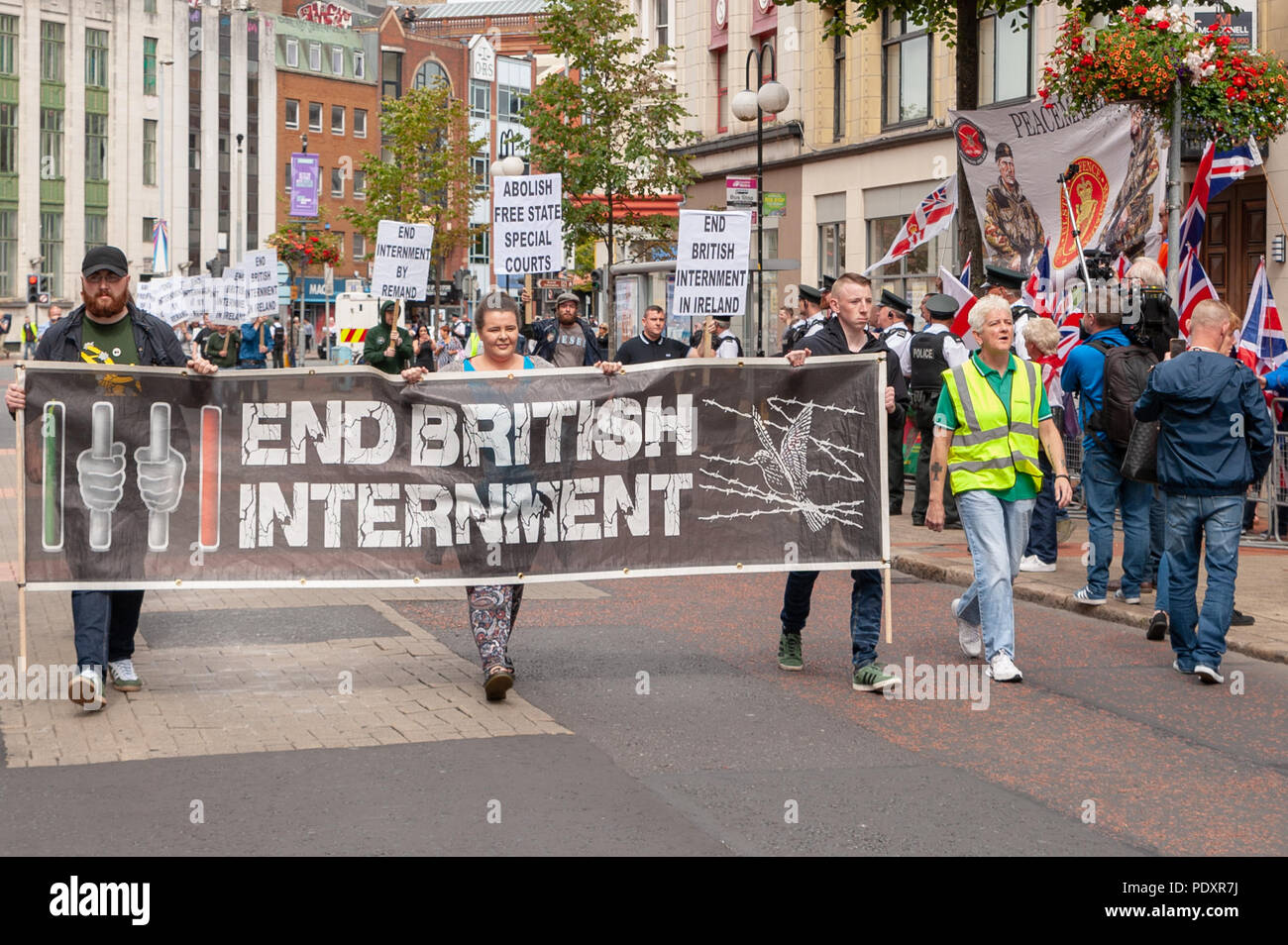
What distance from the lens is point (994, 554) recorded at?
8.54 m

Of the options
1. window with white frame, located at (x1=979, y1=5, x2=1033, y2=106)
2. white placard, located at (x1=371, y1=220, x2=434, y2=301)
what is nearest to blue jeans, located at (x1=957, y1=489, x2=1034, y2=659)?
white placard, located at (x1=371, y1=220, x2=434, y2=301)

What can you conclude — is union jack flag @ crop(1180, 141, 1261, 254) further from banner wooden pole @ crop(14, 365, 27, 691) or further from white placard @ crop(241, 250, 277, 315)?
white placard @ crop(241, 250, 277, 315)

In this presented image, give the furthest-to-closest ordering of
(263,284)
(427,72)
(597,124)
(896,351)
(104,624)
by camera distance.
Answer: (427,72) < (597,124) < (263,284) < (896,351) < (104,624)

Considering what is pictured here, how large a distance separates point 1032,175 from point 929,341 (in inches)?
156

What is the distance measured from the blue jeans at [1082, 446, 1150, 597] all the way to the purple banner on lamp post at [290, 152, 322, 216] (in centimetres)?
4575

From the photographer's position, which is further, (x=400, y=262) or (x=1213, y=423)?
(x=400, y=262)

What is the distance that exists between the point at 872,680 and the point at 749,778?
6.02 ft

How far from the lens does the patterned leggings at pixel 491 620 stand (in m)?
7.94

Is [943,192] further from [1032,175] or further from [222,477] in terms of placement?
[222,477]

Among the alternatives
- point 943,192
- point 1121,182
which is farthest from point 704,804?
point 943,192

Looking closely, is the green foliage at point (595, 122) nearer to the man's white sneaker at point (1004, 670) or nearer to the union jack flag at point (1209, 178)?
the union jack flag at point (1209, 178)

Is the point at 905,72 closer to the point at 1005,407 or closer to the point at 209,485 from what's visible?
the point at 1005,407

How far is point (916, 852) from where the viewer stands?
17.9 ft

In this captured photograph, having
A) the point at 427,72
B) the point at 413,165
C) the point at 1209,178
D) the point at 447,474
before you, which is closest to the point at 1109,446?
the point at 447,474
